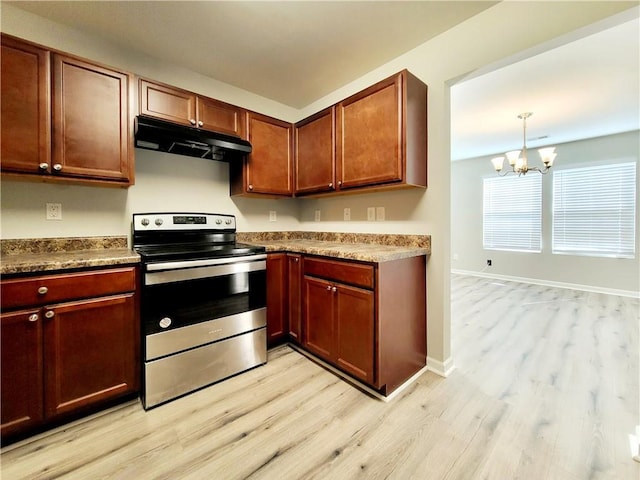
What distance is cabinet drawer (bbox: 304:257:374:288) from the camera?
1.71 metres

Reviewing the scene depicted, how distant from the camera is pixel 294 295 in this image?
7.64 ft

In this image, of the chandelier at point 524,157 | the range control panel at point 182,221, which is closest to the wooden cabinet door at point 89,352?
the range control panel at point 182,221

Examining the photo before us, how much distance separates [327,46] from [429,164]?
3.93ft

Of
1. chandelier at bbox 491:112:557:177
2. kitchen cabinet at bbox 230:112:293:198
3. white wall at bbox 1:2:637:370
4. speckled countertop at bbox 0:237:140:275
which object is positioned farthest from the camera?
chandelier at bbox 491:112:557:177

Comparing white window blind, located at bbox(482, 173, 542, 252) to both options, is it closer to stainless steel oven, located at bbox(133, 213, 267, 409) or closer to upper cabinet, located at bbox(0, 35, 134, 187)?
stainless steel oven, located at bbox(133, 213, 267, 409)

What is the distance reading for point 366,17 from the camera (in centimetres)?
180

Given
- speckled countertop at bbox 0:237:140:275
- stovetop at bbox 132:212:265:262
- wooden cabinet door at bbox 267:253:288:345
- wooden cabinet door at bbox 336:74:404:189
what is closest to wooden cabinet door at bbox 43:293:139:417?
speckled countertop at bbox 0:237:140:275

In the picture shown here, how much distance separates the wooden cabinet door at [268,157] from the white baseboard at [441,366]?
1.97 m

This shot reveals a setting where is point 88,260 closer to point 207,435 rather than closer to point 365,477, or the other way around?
point 207,435

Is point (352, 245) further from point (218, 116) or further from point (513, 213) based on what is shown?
point (513, 213)

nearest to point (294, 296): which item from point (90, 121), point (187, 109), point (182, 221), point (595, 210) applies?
point (182, 221)

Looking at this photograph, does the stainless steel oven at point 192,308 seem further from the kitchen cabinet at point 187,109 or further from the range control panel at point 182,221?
the kitchen cabinet at point 187,109

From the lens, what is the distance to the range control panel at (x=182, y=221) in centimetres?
207

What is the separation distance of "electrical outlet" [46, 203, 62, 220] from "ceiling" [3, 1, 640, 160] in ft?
4.08
